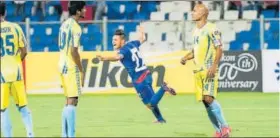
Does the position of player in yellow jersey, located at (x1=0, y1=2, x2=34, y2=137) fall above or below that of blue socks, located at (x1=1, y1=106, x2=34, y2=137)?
above

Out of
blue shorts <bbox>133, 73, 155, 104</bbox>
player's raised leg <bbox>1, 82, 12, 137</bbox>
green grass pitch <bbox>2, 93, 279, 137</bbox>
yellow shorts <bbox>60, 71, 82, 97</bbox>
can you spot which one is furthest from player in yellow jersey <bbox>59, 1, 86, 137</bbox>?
blue shorts <bbox>133, 73, 155, 104</bbox>

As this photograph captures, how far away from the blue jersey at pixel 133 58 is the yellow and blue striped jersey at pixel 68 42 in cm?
370

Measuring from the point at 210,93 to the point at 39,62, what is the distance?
39.4ft

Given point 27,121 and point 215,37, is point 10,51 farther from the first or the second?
point 215,37

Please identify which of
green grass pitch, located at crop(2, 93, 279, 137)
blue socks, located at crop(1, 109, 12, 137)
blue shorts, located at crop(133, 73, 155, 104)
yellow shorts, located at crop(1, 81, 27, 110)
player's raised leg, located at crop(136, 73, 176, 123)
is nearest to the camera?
blue socks, located at crop(1, 109, 12, 137)

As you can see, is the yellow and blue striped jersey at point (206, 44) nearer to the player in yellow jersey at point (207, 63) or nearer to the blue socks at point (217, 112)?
the player in yellow jersey at point (207, 63)

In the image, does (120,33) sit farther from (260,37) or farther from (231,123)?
(260,37)

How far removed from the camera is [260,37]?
25922 millimetres

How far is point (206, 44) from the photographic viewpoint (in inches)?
538

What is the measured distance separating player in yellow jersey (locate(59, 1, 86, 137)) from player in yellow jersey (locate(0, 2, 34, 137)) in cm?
60

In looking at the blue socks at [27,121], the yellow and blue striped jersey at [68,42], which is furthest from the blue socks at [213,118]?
the blue socks at [27,121]

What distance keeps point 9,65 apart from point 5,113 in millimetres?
624

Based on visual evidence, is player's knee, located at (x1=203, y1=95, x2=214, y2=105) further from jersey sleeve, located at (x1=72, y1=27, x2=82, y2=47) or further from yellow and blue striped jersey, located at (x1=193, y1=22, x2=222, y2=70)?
jersey sleeve, located at (x1=72, y1=27, x2=82, y2=47)

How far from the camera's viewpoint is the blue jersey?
55.3 feet
